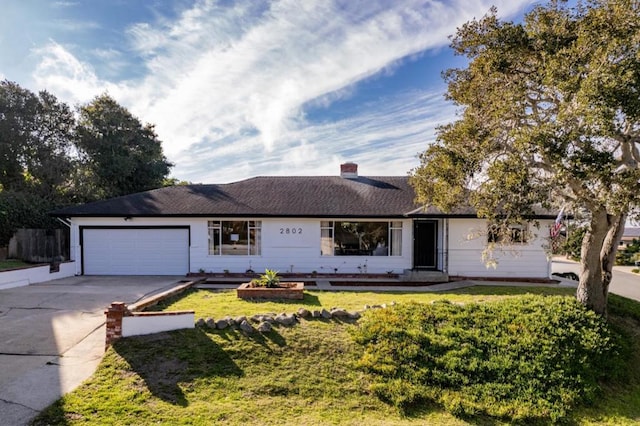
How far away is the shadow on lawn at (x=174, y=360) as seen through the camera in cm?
534

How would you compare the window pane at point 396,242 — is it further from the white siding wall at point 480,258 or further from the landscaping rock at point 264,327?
the landscaping rock at point 264,327

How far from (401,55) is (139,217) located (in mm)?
11945

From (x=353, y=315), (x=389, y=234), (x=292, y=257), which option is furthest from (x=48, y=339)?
(x=389, y=234)

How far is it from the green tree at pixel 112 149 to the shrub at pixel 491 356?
77.0 ft

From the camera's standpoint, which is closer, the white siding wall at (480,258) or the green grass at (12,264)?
the green grass at (12,264)

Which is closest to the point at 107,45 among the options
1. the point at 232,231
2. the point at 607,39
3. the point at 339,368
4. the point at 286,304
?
the point at 232,231

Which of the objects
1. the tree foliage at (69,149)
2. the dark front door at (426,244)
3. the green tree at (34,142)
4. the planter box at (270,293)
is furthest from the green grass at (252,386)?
the green tree at (34,142)

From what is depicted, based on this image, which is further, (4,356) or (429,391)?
(4,356)

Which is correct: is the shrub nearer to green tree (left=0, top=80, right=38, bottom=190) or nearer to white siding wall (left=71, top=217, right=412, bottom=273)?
white siding wall (left=71, top=217, right=412, bottom=273)

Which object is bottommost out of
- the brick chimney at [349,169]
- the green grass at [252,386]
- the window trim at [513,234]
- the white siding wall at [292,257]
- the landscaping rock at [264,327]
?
the green grass at [252,386]

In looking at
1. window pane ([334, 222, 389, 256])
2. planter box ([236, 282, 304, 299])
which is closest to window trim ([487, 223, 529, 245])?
window pane ([334, 222, 389, 256])

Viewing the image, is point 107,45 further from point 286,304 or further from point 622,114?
point 622,114

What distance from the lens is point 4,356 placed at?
6.05 meters

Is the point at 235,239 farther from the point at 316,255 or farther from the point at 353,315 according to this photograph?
the point at 353,315
